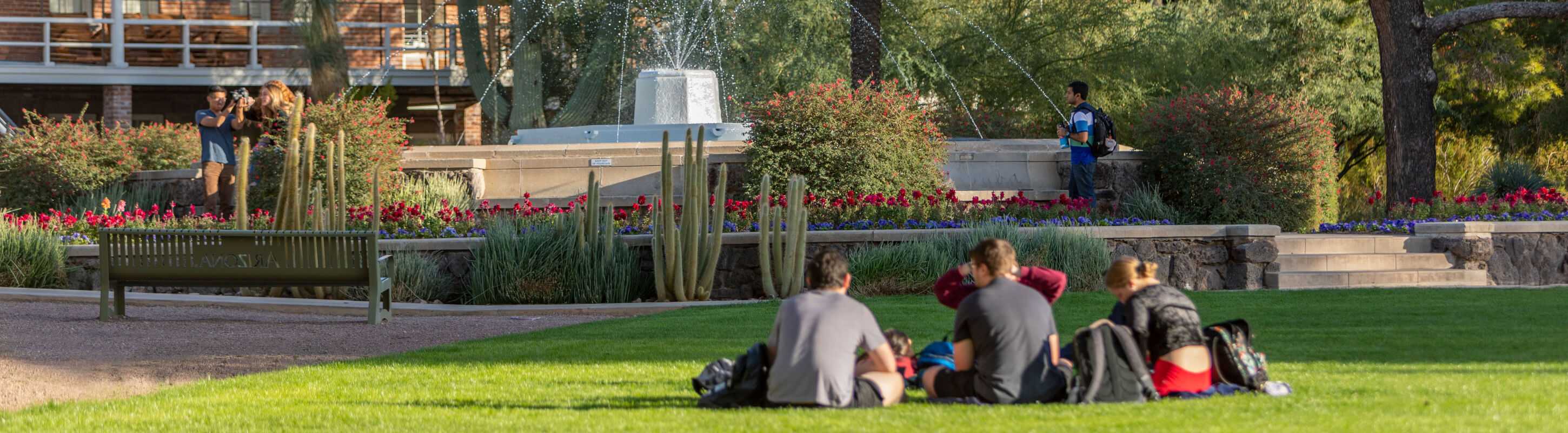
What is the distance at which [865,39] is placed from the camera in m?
18.6

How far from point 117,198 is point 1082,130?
955cm

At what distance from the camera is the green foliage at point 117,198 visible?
50.2 feet

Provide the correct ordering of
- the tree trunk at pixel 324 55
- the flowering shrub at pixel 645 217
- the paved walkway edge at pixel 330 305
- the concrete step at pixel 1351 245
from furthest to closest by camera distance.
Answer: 1. the tree trunk at pixel 324 55
2. the concrete step at pixel 1351 245
3. the flowering shrub at pixel 645 217
4. the paved walkway edge at pixel 330 305

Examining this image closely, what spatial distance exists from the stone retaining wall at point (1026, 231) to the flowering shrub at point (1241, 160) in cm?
202

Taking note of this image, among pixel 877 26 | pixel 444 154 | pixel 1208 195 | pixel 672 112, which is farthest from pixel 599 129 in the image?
pixel 1208 195

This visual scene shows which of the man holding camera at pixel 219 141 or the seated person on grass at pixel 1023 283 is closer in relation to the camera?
the seated person on grass at pixel 1023 283

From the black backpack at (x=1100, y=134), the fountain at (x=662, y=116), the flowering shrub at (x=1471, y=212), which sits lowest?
the flowering shrub at (x=1471, y=212)

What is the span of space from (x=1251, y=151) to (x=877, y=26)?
538 cm

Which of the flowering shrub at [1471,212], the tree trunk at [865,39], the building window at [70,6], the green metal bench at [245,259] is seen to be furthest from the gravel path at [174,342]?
the building window at [70,6]

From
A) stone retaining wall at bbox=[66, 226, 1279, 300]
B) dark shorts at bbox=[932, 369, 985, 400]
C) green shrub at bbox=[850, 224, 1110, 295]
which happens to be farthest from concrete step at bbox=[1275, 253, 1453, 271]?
dark shorts at bbox=[932, 369, 985, 400]

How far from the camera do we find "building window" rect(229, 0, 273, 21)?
93.9 ft

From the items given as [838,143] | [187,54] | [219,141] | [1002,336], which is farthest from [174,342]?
[187,54]

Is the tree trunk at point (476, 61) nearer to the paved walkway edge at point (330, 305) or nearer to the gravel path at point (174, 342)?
the paved walkway edge at point (330, 305)

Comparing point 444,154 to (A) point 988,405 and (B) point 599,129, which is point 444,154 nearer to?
(B) point 599,129
